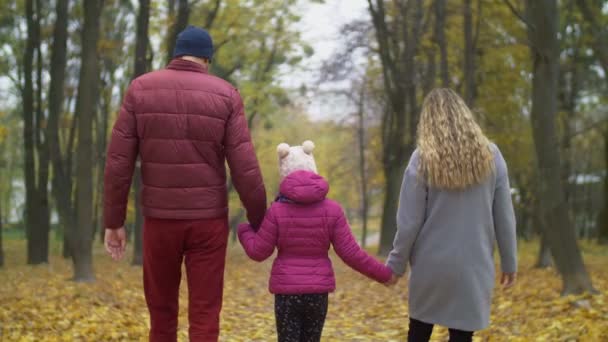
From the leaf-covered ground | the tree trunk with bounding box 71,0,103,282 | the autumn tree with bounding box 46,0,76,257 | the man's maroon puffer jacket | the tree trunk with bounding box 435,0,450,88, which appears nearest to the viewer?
the man's maroon puffer jacket

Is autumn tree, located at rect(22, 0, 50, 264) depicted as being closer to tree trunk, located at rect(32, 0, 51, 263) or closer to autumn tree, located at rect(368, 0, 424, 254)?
tree trunk, located at rect(32, 0, 51, 263)

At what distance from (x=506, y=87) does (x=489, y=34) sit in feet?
6.83

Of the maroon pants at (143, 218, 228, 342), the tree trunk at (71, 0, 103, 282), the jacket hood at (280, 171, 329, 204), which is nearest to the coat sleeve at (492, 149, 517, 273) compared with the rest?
the jacket hood at (280, 171, 329, 204)

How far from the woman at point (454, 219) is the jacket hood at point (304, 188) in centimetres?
52

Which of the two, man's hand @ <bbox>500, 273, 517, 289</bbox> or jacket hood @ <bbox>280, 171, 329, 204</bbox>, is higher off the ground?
jacket hood @ <bbox>280, 171, 329, 204</bbox>

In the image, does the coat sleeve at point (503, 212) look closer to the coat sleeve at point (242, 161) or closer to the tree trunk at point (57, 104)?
the coat sleeve at point (242, 161)

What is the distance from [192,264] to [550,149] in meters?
6.51

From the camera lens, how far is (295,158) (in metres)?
4.30

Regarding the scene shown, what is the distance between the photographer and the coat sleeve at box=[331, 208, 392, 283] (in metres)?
4.21

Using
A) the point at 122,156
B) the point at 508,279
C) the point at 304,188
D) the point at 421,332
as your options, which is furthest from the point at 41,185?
the point at 508,279

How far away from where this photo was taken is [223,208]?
4.20 m

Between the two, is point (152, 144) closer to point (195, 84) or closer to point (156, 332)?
point (195, 84)

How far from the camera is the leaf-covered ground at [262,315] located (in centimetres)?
664

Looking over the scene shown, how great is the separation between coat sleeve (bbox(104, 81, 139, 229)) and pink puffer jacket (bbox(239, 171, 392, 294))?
90 cm
